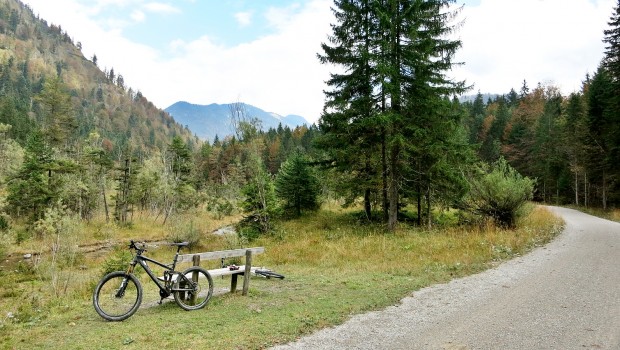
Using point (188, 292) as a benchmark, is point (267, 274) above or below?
below

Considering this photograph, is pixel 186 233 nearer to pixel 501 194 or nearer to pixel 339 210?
pixel 339 210

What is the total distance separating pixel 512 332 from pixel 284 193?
72.5 ft

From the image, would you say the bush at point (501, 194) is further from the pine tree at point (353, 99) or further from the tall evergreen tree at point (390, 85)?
the pine tree at point (353, 99)

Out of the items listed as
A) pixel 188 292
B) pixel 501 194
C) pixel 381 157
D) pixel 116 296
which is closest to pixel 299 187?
pixel 381 157

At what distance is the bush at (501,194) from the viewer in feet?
50.9

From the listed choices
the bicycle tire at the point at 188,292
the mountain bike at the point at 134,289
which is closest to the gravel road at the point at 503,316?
the bicycle tire at the point at 188,292

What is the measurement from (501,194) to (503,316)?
10833 millimetres

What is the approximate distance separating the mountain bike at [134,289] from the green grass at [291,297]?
207 mm

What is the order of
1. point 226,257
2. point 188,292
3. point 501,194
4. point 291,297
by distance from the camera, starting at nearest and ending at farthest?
point 188,292, point 291,297, point 226,257, point 501,194

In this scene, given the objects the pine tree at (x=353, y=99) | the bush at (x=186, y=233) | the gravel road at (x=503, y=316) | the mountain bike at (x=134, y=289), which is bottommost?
the bush at (x=186, y=233)

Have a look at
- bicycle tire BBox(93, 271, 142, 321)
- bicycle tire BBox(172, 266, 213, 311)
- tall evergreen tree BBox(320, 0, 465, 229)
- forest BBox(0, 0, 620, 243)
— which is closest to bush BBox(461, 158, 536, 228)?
forest BBox(0, 0, 620, 243)

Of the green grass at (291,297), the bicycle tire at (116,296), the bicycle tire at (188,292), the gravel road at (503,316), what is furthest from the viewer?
the bicycle tire at (188,292)

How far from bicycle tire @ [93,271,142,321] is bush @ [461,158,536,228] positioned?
14.3 m

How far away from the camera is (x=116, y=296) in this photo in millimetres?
6488
